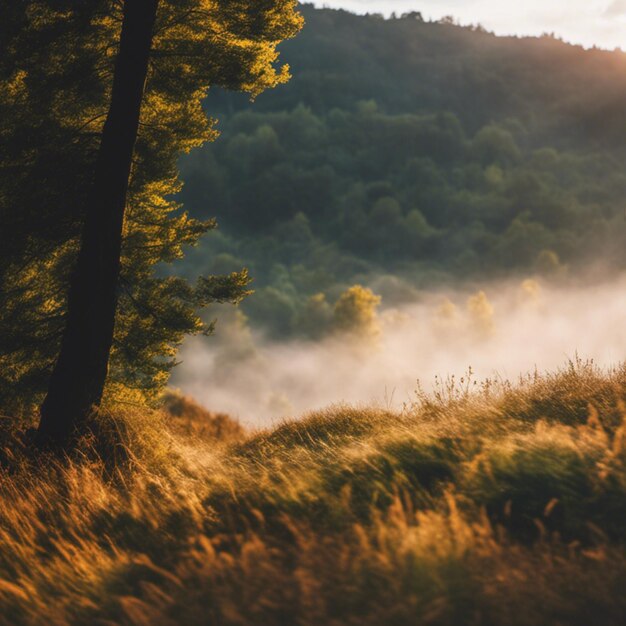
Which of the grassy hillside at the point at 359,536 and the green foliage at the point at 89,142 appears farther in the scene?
the green foliage at the point at 89,142

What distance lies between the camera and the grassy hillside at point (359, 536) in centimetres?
335

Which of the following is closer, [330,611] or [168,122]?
[330,611]

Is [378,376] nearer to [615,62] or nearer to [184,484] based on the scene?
[184,484]

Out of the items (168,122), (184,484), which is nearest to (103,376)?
(184,484)

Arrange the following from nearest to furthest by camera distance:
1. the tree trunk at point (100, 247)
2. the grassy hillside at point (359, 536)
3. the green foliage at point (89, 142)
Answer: the grassy hillside at point (359, 536)
the tree trunk at point (100, 247)
the green foliage at point (89, 142)

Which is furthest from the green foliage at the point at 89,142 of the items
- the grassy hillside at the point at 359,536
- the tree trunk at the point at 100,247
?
the grassy hillside at the point at 359,536

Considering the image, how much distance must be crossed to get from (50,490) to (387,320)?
4729 inches

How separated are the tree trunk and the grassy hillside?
4.58 ft

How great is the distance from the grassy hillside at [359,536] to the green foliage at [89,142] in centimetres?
360

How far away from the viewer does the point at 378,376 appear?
98500 millimetres

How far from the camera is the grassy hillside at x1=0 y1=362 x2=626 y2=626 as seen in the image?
3.35 m

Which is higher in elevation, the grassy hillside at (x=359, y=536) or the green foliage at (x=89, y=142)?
the green foliage at (x=89, y=142)

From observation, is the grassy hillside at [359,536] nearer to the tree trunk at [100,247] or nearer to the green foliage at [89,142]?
the tree trunk at [100,247]

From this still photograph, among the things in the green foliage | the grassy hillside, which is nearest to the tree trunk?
the green foliage
